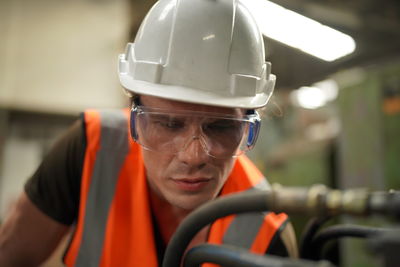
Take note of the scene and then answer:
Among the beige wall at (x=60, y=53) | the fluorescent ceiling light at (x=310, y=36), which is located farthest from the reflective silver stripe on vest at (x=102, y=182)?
the beige wall at (x=60, y=53)

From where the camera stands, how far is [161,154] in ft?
2.78

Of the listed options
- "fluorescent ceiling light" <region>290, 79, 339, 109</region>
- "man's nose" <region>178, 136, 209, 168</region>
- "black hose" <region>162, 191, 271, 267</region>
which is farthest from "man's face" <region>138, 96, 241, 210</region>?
"fluorescent ceiling light" <region>290, 79, 339, 109</region>

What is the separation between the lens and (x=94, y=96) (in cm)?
304

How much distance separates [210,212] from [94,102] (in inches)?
105

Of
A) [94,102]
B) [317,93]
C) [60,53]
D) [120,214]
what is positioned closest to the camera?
[120,214]

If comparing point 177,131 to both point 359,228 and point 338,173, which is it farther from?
point 338,173

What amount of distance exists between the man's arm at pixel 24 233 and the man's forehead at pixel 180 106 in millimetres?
454

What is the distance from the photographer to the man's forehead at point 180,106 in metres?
0.81

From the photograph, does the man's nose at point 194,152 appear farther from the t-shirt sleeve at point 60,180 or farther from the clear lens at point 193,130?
the t-shirt sleeve at point 60,180

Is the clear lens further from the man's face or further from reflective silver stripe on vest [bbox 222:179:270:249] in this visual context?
reflective silver stripe on vest [bbox 222:179:270:249]

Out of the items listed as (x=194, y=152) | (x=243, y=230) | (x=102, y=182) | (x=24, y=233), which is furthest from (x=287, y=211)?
(x=24, y=233)

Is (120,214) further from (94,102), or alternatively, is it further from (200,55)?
(94,102)

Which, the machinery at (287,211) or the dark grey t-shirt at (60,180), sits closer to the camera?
the machinery at (287,211)

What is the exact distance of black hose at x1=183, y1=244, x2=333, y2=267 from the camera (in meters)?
0.47
